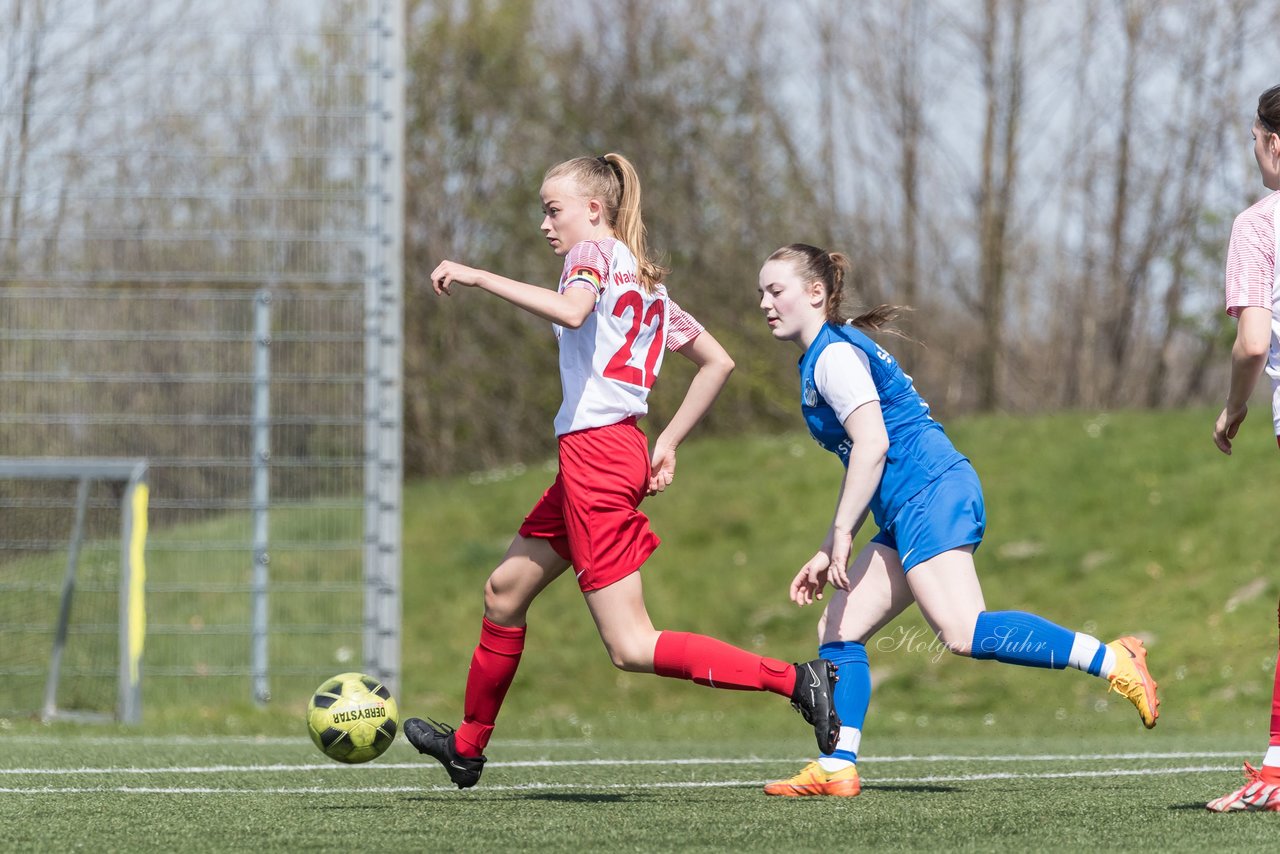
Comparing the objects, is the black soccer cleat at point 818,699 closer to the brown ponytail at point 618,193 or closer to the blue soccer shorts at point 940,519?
the blue soccer shorts at point 940,519

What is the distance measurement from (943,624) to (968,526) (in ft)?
0.98

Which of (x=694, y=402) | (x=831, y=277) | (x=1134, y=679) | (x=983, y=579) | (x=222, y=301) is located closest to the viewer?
(x=1134, y=679)

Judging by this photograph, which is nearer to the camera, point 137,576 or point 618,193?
point 618,193

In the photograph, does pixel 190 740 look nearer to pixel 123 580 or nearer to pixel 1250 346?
pixel 123 580

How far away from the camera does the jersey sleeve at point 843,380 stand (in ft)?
15.3

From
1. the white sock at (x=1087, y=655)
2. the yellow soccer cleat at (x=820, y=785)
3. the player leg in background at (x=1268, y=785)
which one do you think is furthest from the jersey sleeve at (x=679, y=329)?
the player leg in background at (x=1268, y=785)

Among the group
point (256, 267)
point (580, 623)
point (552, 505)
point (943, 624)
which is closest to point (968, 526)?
point (943, 624)

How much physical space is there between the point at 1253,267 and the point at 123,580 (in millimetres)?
7470

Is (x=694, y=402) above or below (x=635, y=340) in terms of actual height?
below

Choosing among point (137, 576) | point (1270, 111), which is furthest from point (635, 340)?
point (137, 576)

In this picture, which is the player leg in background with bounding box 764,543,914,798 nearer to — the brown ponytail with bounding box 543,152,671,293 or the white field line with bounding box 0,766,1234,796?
the white field line with bounding box 0,766,1234,796

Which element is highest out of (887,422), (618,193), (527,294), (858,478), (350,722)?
(618,193)

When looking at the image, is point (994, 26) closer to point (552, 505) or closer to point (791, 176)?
point (791, 176)

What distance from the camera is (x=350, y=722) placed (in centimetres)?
500
